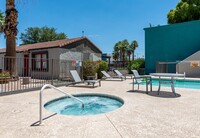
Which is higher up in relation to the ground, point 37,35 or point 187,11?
point 187,11

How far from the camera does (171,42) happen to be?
21.9 metres

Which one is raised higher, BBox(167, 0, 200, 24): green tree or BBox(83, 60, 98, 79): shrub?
BBox(167, 0, 200, 24): green tree

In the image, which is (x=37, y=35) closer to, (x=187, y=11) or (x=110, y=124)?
(x=187, y=11)

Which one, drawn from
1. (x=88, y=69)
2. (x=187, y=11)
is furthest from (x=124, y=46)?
(x=88, y=69)

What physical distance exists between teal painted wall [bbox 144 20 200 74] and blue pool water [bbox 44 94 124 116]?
16.8 metres

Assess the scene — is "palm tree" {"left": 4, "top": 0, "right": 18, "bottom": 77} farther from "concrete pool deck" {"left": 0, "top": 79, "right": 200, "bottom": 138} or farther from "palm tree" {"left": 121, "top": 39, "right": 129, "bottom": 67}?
"palm tree" {"left": 121, "top": 39, "right": 129, "bottom": 67}

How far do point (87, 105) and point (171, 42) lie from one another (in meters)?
18.9

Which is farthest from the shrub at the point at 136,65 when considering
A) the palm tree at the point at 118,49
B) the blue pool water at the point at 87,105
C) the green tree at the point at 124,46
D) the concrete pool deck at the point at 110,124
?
the palm tree at the point at 118,49

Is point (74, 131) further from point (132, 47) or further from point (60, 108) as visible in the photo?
point (132, 47)

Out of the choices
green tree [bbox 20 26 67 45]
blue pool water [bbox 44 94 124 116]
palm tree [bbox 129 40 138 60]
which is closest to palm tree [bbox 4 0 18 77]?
blue pool water [bbox 44 94 124 116]

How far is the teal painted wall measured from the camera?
802 inches

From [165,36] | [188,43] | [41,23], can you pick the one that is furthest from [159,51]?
[41,23]

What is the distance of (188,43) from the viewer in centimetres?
2061

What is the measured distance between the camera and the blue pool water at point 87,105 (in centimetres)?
632
